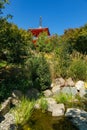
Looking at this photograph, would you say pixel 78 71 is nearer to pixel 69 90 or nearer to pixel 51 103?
pixel 69 90

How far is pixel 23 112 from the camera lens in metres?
7.80

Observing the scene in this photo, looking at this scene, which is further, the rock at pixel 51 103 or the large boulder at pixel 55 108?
the rock at pixel 51 103

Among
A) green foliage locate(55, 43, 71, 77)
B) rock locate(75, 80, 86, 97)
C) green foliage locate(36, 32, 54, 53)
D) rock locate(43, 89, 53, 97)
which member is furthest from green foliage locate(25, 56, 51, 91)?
green foliage locate(36, 32, 54, 53)

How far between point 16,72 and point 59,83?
2.06 metres

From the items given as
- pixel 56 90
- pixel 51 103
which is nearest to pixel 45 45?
pixel 56 90

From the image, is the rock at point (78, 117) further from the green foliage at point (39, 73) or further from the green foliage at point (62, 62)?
the green foliage at point (62, 62)

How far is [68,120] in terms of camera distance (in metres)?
7.85

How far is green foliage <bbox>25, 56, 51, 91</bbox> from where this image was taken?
1135cm

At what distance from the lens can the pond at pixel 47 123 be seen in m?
7.21

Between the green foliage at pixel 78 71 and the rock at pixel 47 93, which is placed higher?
the green foliage at pixel 78 71

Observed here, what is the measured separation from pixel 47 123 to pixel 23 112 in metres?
0.81

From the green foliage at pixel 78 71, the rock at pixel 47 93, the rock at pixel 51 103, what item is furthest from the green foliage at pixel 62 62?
the rock at pixel 51 103

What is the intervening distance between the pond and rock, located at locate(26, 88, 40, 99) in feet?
6.19

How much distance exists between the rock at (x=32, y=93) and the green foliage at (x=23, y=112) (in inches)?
64.4
